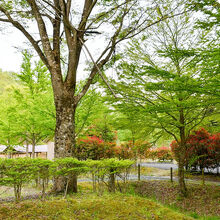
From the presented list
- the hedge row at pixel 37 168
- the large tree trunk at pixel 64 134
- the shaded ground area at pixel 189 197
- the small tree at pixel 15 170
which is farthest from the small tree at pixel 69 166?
the shaded ground area at pixel 189 197

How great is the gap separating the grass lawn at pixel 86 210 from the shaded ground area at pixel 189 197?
2.96 metres

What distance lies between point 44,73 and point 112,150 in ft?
26.6

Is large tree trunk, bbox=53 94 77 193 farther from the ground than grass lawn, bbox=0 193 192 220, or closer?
farther from the ground

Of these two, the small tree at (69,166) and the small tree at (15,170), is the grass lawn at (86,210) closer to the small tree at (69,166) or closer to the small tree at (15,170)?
the small tree at (15,170)

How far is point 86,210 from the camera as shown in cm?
382

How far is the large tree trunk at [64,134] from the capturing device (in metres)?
5.34

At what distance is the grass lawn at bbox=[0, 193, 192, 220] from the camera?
11.4 feet

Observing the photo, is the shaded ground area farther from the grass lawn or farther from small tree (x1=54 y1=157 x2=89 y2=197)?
small tree (x1=54 y1=157 x2=89 y2=197)

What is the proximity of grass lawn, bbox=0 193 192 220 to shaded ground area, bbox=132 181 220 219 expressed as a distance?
2957mm

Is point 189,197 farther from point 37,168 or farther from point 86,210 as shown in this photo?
point 37,168

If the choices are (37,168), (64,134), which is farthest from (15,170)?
(64,134)

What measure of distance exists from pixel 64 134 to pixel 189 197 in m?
5.72

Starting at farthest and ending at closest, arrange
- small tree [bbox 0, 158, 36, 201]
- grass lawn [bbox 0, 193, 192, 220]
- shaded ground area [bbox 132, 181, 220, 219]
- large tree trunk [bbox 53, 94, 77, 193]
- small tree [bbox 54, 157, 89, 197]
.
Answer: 1. shaded ground area [bbox 132, 181, 220, 219]
2. large tree trunk [bbox 53, 94, 77, 193]
3. small tree [bbox 54, 157, 89, 197]
4. small tree [bbox 0, 158, 36, 201]
5. grass lawn [bbox 0, 193, 192, 220]

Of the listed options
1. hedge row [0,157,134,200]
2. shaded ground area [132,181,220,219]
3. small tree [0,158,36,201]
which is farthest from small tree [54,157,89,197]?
shaded ground area [132,181,220,219]
